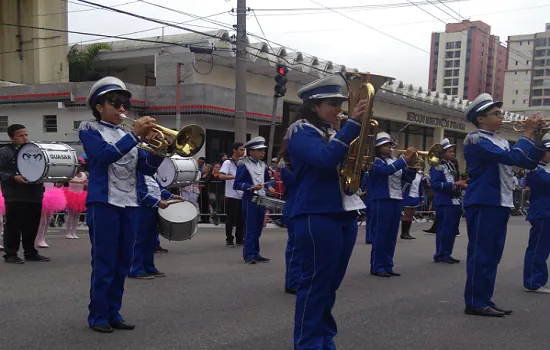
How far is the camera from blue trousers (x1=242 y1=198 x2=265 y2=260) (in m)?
9.07

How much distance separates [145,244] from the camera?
7.84m

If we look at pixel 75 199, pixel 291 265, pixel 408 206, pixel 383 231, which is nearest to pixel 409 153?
pixel 383 231

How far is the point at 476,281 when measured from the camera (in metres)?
5.94

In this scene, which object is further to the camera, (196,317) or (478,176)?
(478,176)

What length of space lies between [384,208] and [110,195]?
14.9 feet

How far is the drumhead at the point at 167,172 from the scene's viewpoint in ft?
31.6

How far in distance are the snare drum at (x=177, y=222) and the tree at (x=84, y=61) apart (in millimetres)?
17047

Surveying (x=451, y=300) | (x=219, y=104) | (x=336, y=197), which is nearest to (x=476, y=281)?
(x=451, y=300)

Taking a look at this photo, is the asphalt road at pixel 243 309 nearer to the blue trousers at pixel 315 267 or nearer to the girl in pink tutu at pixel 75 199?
the blue trousers at pixel 315 267

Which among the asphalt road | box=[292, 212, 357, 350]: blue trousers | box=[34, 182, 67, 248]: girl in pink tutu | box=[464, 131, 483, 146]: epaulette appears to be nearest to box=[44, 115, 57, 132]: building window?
box=[34, 182, 67, 248]: girl in pink tutu

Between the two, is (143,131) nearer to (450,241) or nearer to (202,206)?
(450,241)

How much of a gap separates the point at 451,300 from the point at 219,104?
13174mm

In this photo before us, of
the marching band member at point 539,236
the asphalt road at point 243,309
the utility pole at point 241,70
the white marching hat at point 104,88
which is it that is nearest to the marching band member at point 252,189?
the asphalt road at point 243,309

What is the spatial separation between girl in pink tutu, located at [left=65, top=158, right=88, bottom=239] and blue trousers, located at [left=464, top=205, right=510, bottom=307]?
7.62 m
